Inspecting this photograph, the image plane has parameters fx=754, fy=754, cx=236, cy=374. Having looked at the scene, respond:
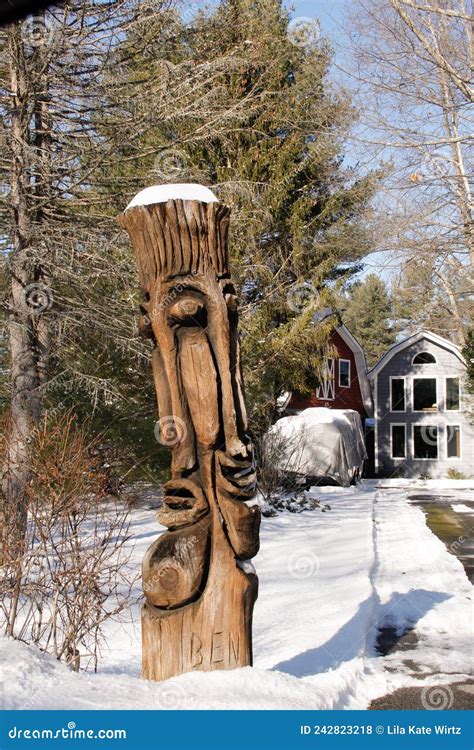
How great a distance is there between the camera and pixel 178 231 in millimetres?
4062

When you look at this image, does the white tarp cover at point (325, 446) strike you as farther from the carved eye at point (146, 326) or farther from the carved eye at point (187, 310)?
the carved eye at point (187, 310)

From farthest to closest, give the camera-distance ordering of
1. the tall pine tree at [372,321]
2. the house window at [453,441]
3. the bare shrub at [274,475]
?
the tall pine tree at [372,321] → the house window at [453,441] → the bare shrub at [274,475]

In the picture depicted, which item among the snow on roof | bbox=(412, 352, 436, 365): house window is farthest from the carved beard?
bbox=(412, 352, 436, 365): house window

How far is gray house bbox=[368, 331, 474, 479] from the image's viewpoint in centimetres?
2922

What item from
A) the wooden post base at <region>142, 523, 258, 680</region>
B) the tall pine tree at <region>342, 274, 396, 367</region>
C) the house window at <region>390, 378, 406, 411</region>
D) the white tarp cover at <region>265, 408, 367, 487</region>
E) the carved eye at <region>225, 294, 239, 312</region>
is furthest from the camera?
the tall pine tree at <region>342, 274, 396, 367</region>

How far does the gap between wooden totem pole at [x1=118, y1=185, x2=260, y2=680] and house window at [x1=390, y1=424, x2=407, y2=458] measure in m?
26.8

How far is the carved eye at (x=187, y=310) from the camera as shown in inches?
160

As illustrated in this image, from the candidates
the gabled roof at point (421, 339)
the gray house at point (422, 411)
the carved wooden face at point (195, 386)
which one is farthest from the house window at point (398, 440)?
the carved wooden face at point (195, 386)

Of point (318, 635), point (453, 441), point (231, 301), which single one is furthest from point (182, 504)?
point (453, 441)

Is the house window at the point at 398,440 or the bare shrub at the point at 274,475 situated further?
the house window at the point at 398,440

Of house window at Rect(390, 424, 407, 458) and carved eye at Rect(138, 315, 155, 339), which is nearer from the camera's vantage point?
carved eye at Rect(138, 315, 155, 339)

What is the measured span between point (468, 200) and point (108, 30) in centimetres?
655

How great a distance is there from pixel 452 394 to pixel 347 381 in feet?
13.9

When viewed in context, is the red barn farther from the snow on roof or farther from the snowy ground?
the snow on roof
